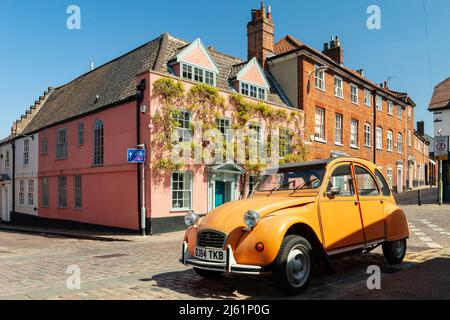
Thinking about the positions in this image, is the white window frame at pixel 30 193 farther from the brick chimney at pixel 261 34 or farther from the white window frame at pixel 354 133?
the white window frame at pixel 354 133

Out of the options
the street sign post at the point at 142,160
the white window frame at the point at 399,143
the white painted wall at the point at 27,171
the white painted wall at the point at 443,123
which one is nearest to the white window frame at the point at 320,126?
the white painted wall at the point at 443,123

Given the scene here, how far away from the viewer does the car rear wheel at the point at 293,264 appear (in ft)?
17.0

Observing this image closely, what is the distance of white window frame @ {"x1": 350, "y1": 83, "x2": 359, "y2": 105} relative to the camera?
28.1 meters

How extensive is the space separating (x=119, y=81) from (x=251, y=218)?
16.5m

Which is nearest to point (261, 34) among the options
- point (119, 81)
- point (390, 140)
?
point (119, 81)

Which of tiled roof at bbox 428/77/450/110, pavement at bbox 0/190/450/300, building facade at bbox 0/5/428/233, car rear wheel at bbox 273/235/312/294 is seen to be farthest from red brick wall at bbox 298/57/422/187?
car rear wheel at bbox 273/235/312/294

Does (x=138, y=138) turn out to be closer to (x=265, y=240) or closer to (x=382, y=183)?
(x=382, y=183)

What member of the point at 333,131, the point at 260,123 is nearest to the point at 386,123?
the point at 333,131

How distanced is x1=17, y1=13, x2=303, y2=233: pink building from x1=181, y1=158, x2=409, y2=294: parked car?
9.82 meters

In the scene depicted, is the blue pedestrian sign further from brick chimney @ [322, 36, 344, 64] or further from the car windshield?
brick chimney @ [322, 36, 344, 64]

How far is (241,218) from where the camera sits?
5578 millimetres

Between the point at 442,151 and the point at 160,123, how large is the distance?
1633 cm

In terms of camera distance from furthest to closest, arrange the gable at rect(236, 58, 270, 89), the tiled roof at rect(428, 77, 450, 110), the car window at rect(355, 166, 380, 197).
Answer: the tiled roof at rect(428, 77, 450, 110)
the gable at rect(236, 58, 270, 89)
the car window at rect(355, 166, 380, 197)

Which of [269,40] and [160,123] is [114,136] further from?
[269,40]
